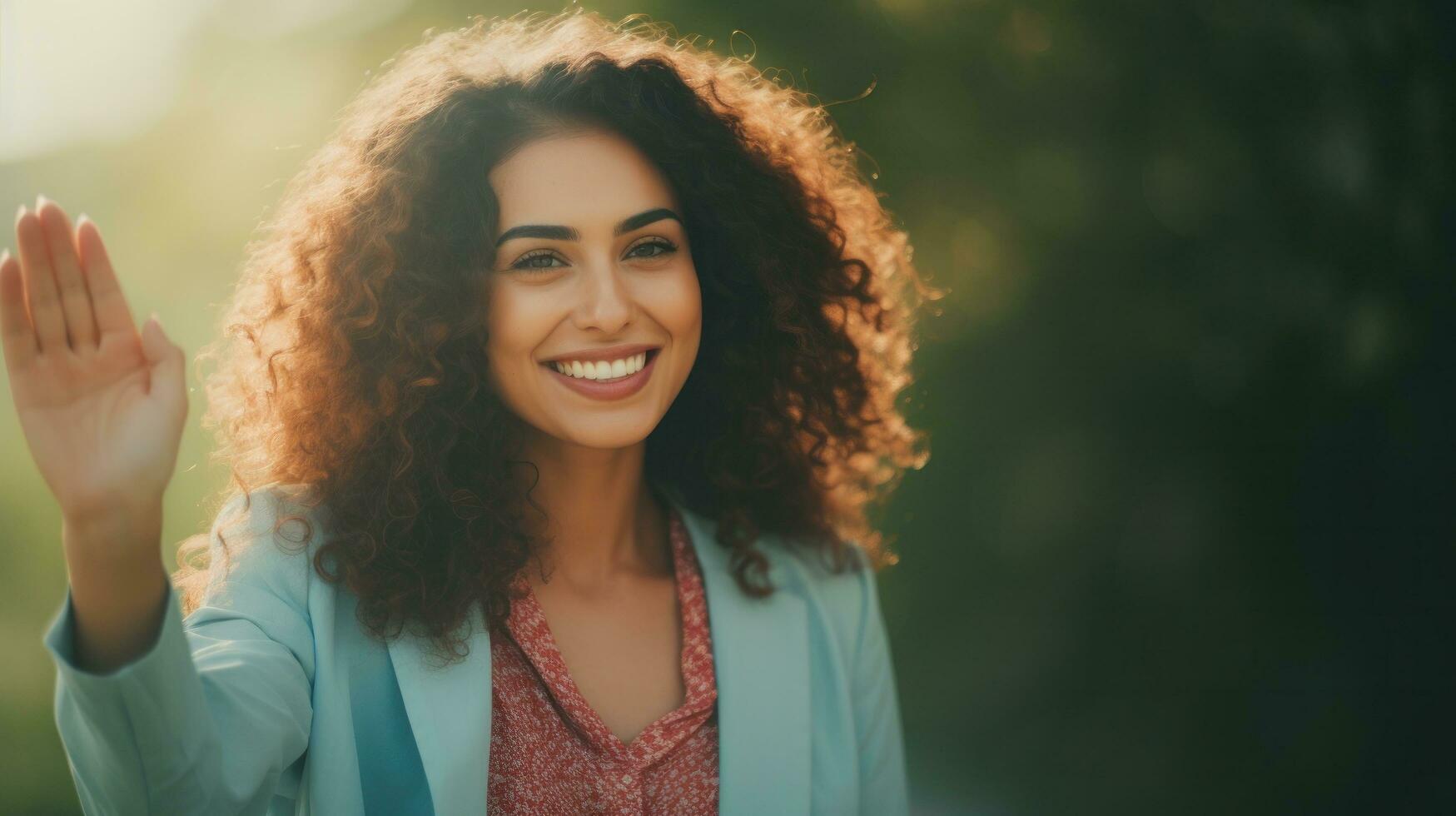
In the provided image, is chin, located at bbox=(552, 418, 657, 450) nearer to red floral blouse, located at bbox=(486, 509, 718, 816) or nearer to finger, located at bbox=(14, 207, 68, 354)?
red floral blouse, located at bbox=(486, 509, 718, 816)

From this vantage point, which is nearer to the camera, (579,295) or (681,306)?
(579,295)

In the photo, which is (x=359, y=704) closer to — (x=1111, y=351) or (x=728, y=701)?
(x=728, y=701)

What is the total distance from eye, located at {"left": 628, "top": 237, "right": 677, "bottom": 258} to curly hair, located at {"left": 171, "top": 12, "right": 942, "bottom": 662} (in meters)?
0.12

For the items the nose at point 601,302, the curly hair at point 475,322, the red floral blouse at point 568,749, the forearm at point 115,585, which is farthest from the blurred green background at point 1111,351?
the forearm at point 115,585

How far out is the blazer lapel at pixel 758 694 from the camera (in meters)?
1.90

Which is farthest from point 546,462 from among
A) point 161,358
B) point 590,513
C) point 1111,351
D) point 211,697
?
point 1111,351

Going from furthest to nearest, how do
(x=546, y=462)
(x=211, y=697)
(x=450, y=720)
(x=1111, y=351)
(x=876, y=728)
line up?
(x=1111, y=351) → (x=876, y=728) → (x=546, y=462) → (x=450, y=720) → (x=211, y=697)

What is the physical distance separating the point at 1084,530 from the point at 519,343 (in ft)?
6.71

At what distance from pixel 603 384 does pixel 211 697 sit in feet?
2.44

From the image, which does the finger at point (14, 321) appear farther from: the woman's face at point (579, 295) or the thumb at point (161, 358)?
the woman's face at point (579, 295)

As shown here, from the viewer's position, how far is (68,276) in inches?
44.3

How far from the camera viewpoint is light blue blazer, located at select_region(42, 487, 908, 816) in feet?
3.87

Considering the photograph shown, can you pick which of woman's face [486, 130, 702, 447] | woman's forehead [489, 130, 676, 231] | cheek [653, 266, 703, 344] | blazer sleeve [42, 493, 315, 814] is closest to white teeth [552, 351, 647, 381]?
woman's face [486, 130, 702, 447]

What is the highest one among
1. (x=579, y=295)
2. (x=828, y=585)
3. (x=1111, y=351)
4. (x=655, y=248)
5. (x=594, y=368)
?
(x=1111, y=351)
